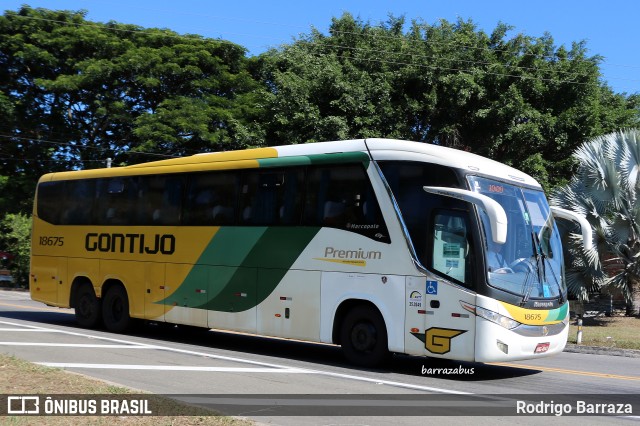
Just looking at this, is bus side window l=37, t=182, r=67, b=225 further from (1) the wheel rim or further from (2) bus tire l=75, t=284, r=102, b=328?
(1) the wheel rim

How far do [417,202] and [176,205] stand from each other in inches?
244

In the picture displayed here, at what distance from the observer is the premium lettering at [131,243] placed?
15.5 m

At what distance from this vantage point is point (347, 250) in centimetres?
1221

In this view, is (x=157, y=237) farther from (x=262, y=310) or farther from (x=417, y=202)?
(x=417, y=202)

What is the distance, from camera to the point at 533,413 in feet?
28.2

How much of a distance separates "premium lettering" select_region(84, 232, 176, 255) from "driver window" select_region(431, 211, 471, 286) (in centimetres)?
652

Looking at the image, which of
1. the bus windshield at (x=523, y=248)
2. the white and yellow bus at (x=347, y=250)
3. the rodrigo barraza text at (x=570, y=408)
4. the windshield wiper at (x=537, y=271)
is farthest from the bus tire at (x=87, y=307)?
the rodrigo barraza text at (x=570, y=408)

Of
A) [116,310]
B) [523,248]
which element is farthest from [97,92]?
[523,248]

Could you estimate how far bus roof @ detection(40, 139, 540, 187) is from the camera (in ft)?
37.1

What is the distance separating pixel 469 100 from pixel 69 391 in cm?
2233

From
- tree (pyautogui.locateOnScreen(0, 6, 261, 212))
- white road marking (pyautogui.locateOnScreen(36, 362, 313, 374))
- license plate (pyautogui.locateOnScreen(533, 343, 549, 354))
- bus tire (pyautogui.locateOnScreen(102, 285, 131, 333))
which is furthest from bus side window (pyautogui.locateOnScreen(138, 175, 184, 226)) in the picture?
tree (pyautogui.locateOnScreen(0, 6, 261, 212))

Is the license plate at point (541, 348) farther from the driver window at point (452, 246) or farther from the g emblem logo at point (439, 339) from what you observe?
the driver window at point (452, 246)

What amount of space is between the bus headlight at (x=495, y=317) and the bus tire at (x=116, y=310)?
9126 mm

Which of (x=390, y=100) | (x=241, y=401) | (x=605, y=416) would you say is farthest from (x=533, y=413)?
(x=390, y=100)
